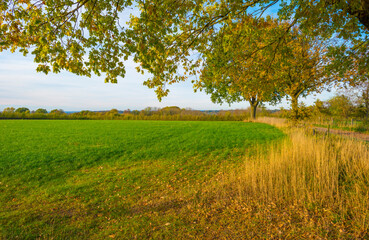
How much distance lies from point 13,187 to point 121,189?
3938 mm

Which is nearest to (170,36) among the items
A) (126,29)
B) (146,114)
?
(126,29)

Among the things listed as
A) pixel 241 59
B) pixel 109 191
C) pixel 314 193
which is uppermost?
pixel 241 59

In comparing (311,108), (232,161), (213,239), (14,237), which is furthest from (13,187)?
(311,108)

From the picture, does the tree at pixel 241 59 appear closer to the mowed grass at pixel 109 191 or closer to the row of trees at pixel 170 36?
the row of trees at pixel 170 36

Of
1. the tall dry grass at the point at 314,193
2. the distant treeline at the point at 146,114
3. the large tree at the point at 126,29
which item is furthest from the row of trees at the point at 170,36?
the distant treeline at the point at 146,114

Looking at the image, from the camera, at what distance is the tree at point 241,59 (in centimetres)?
633

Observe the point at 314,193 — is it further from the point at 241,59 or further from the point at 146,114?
the point at 146,114

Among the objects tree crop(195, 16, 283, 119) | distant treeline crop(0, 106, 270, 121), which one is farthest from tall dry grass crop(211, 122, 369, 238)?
distant treeline crop(0, 106, 270, 121)

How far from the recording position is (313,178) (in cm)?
514

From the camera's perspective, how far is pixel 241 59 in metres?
7.39

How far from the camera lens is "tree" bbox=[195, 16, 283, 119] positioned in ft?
20.8

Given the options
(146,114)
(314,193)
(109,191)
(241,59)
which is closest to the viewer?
(314,193)

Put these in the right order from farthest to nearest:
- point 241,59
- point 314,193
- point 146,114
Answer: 1. point 146,114
2. point 241,59
3. point 314,193

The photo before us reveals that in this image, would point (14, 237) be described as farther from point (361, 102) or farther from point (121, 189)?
point (361, 102)
